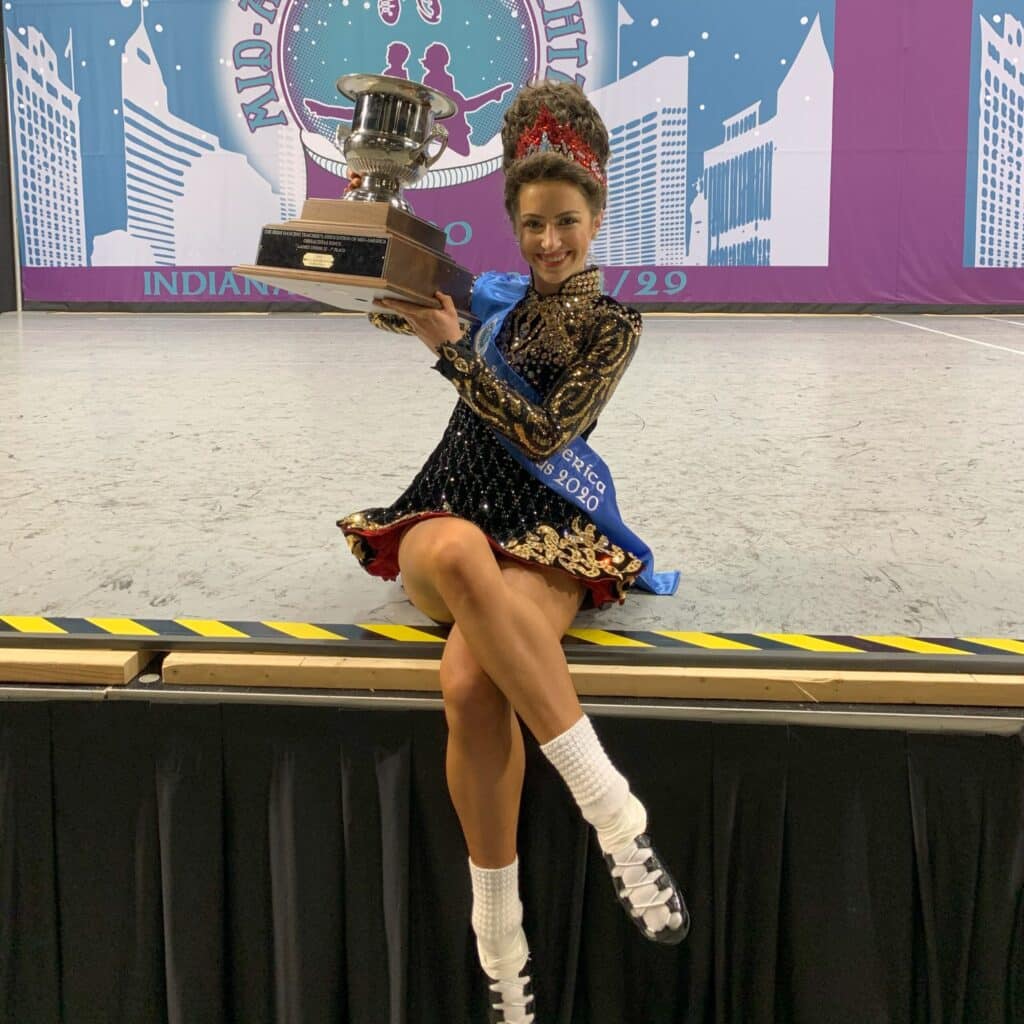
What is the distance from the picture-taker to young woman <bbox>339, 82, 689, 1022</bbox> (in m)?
1.08

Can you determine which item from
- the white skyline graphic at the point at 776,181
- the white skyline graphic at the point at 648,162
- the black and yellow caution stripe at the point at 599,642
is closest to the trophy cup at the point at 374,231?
the black and yellow caution stripe at the point at 599,642

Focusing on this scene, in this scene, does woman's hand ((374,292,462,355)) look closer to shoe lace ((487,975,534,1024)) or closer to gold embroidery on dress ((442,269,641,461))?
gold embroidery on dress ((442,269,641,461))

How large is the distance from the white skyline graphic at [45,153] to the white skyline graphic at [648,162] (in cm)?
378

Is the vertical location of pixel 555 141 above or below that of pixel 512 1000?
above

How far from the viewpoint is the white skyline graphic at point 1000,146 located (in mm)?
7238

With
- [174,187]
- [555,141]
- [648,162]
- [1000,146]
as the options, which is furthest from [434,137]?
[1000,146]

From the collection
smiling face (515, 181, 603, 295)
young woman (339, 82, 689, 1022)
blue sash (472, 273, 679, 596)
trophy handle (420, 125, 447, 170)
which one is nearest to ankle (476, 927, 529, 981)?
young woman (339, 82, 689, 1022)

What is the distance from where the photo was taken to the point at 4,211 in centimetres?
777

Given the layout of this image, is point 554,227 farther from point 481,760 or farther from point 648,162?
point 648,162

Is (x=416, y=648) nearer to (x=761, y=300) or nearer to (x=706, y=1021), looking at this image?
(x=706, y=1021)

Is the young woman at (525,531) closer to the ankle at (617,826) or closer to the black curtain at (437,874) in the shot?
the ankle at (617,826)

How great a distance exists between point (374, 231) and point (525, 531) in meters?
0.40

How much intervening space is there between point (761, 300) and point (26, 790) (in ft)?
23.3

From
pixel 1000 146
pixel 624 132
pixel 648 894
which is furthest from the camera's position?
pixel 624 132
